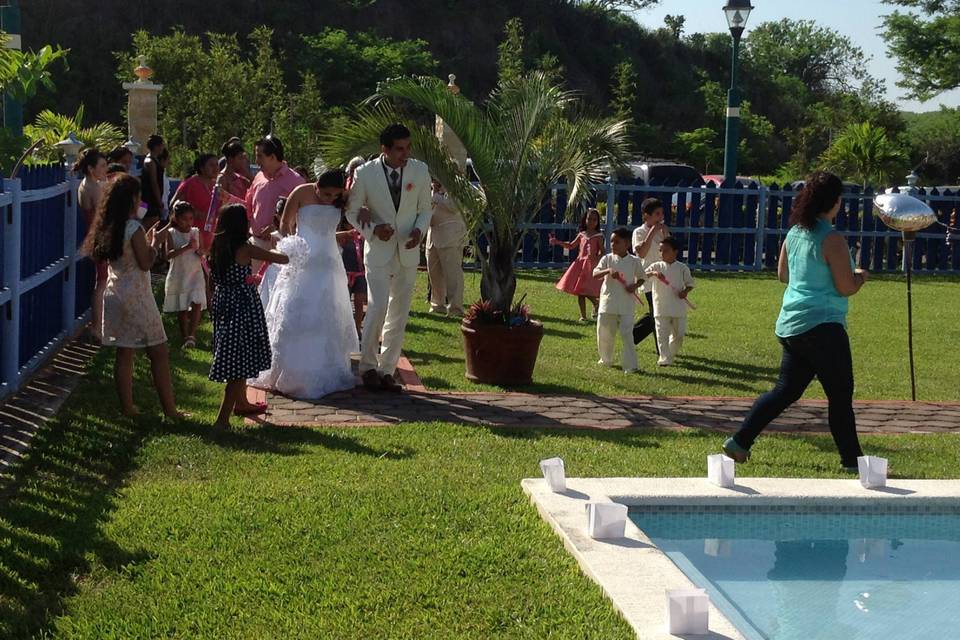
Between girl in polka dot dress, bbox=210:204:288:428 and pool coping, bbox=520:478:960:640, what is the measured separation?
7.14 feet

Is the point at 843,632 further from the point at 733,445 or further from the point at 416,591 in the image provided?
the point at 733,445

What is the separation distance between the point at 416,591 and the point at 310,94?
3623 centimetres

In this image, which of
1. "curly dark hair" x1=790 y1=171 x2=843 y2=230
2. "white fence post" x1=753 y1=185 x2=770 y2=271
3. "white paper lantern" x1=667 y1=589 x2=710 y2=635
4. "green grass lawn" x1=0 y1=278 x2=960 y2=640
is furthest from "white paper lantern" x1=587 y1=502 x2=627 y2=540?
"white fence post" x1=753 y1=185 x2=770 y2=271

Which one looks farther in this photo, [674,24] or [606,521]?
[674,24]

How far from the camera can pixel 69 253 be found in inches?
454

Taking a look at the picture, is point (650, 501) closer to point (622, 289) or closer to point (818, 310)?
point (818, 310)

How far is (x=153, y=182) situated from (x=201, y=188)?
1.95m

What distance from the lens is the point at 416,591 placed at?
503 centimetres

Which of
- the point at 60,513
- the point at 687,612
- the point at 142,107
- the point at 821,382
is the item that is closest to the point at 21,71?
the point at 60,513

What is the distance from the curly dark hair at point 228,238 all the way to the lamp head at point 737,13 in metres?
17.0

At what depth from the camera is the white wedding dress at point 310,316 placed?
30.8 ft

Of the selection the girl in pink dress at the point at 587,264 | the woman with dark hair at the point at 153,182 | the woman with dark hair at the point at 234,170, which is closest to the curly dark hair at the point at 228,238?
the woman with dark hair at the point at 234,170

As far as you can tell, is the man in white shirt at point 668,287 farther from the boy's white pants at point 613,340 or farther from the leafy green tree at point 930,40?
the leafy green tree at point 930,40

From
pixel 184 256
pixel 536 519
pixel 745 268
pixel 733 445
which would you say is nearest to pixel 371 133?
pixel 184 256
